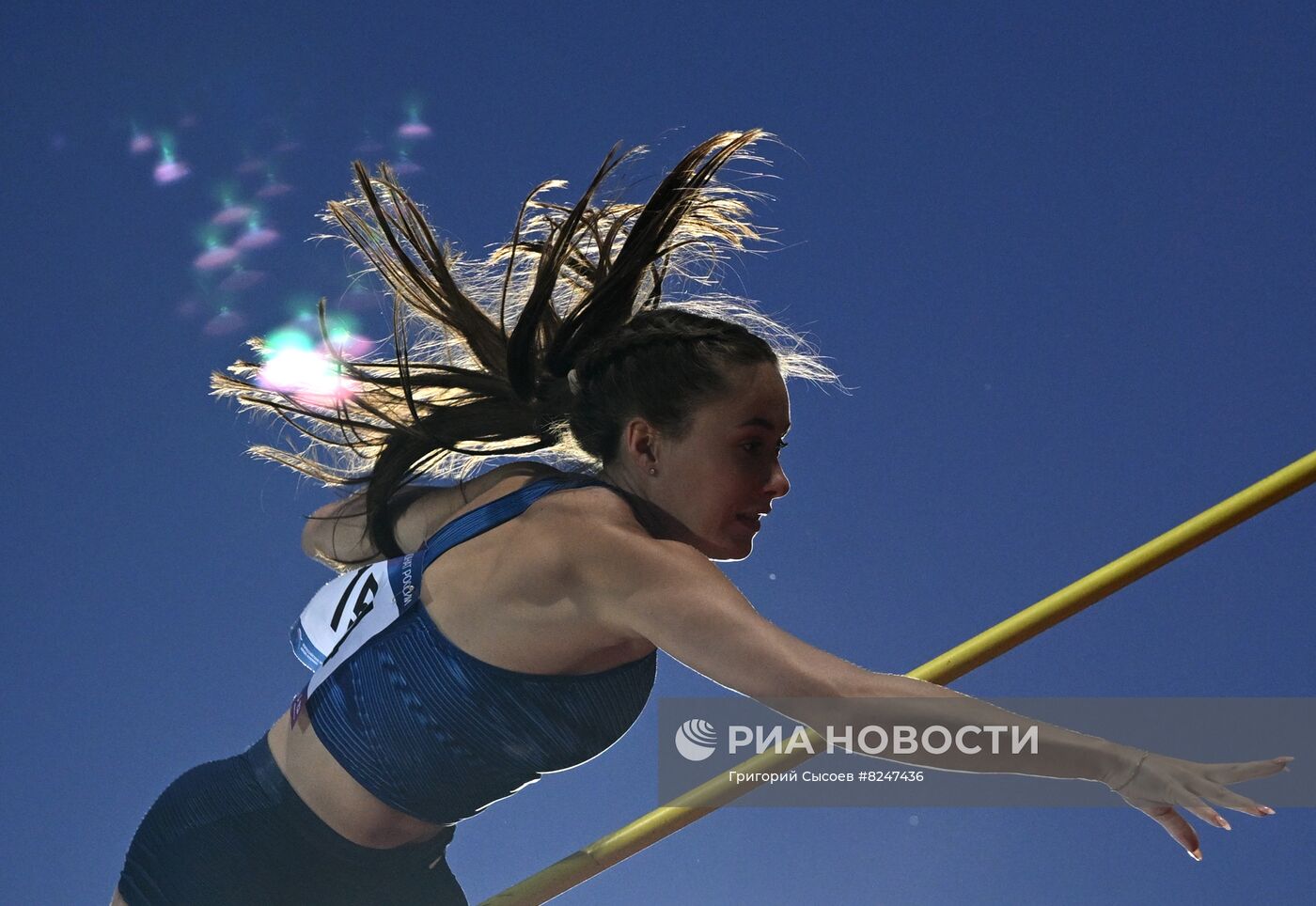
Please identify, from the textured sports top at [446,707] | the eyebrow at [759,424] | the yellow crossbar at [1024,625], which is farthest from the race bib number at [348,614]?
the yellow crossbar at [1024,625]

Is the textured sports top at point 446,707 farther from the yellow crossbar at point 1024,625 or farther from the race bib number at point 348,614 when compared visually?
the yellow crossbar at point 1024,625

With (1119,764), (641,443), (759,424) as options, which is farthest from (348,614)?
(1119,764)

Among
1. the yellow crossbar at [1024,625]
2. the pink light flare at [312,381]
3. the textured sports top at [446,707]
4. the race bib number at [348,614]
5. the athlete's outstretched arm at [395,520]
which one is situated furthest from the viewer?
the yellow crossbar at [1024,625]

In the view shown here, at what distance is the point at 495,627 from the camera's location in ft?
7.80

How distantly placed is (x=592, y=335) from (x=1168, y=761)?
150cm

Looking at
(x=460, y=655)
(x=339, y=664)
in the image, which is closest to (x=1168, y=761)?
(x=460, y=655)

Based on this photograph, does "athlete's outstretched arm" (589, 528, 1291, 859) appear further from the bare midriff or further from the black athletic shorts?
the black athletic shorts

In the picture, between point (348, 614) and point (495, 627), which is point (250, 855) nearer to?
point (348, 614)

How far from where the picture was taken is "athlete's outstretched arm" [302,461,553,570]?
115 inches

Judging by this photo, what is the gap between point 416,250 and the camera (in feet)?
10.3

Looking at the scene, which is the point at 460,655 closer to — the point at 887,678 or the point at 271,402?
the point at 887,678

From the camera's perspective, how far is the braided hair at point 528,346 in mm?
2785

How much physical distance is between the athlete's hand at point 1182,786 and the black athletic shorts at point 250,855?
1413mm

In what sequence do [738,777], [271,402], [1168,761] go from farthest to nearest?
[738,777], [271,402], [1168,761]
